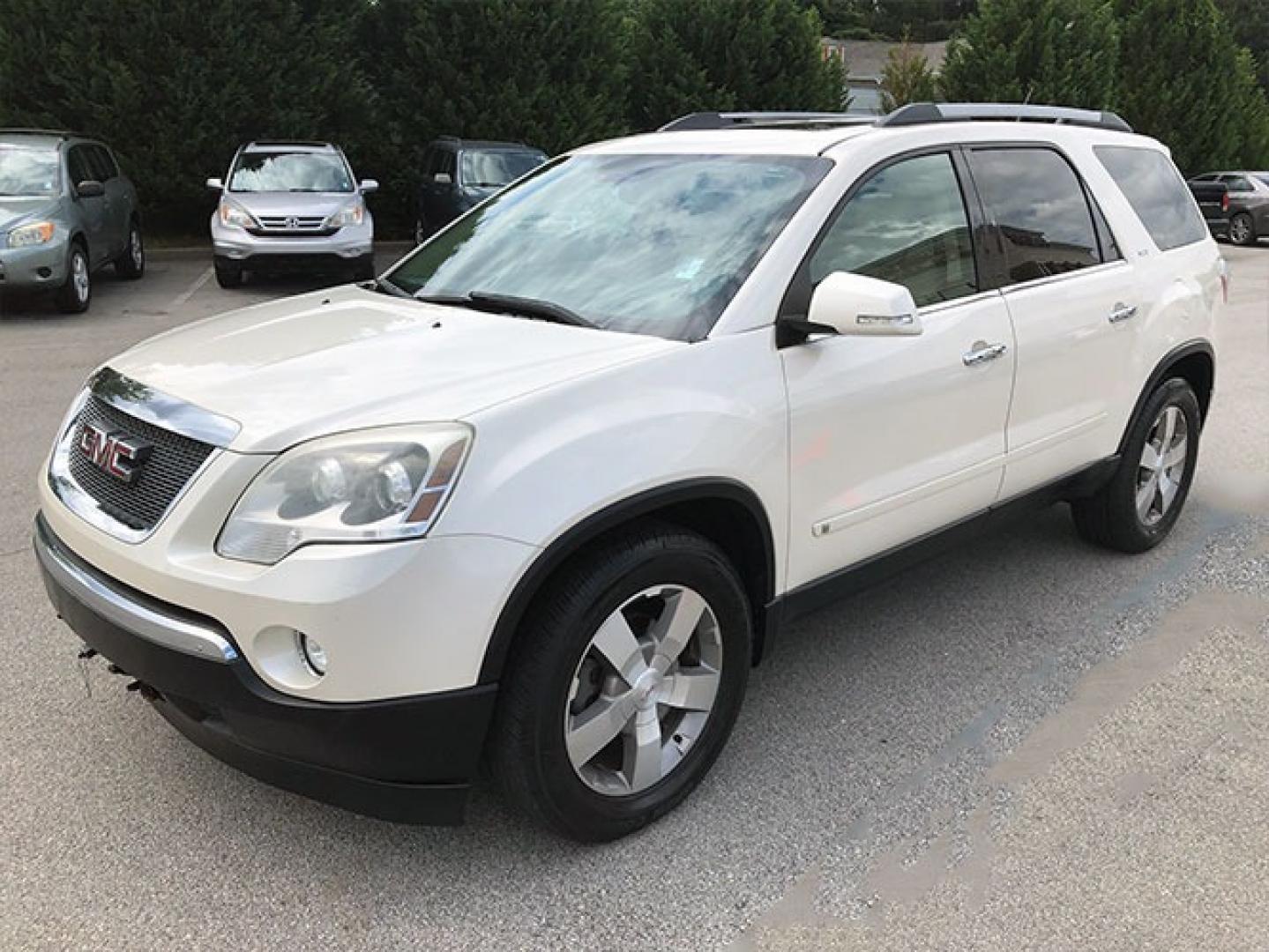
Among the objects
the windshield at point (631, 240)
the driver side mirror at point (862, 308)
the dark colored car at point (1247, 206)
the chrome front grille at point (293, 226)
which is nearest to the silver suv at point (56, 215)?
the chrome front grille at point (293, 226)

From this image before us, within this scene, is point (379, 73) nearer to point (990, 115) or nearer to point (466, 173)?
point (466, 173)

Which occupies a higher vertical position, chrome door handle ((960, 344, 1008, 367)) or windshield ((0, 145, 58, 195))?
chrome door handle ((960, 344, 1008, 367))

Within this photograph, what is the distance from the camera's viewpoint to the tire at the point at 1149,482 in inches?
180

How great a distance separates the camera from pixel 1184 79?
27875 mm

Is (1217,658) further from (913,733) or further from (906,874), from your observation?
(906,874)

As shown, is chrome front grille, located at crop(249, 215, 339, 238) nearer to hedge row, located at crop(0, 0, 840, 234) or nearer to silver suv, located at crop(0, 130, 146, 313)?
silver suv, located at crop(0, 130, 146, 313)

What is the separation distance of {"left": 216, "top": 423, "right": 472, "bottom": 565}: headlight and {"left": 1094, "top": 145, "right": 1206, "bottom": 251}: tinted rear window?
10.9 feet

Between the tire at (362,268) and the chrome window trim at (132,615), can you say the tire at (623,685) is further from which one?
the tire at (362,268)

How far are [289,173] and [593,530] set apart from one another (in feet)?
39.0

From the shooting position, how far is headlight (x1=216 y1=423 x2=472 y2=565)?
7.66 feet

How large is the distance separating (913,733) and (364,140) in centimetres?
1669

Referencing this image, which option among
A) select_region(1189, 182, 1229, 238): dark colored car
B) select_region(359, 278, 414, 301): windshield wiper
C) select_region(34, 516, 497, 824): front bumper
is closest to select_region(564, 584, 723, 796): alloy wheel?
select_region(34, 516, 497, 824): front bumper

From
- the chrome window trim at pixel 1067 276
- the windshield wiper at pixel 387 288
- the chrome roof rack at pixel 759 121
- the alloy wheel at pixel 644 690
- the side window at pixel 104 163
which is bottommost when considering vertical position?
the side window at pixel 104 163

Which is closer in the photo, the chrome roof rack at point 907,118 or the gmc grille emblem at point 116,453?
the gmc grille emblem at point 116,453
